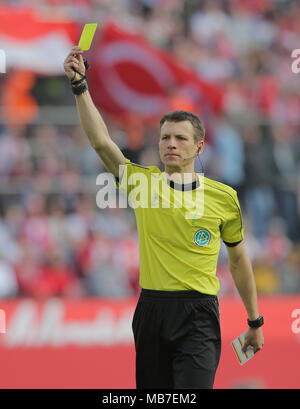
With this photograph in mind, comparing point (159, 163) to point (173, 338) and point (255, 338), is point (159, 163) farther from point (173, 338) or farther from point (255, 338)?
point (173, 338)

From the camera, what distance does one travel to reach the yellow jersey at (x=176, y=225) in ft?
18.6

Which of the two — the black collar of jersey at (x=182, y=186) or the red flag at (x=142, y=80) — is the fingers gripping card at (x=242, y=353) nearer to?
the black collar of jersey at (x=182, y=186)

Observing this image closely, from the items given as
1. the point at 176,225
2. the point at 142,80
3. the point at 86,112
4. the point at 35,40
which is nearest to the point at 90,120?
the point at 86,112

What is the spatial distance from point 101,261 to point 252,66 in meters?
5.92

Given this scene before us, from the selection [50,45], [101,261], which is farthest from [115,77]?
[101,261]

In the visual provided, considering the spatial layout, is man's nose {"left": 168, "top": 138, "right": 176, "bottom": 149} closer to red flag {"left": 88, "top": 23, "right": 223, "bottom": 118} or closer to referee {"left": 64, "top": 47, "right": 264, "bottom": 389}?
referee {"left": 64, "top": 47, "right": 264, "bottom": 389}

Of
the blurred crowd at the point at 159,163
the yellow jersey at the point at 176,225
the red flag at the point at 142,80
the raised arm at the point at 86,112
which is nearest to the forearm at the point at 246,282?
the yellow jersey at the point at 176,225

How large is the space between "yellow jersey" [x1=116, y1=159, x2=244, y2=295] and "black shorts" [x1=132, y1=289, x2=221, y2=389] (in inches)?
3.3

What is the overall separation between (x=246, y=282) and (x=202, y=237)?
0.50m

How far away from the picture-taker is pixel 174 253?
5664mm

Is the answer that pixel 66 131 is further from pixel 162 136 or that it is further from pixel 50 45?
pixel 162 136

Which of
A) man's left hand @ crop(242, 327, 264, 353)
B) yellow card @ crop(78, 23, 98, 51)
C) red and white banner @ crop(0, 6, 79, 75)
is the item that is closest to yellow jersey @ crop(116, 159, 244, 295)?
man's left hand @ crop(242, 327, 264, 353)

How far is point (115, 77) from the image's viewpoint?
14.8 metres

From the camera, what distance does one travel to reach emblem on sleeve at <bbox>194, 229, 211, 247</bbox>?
5703mm
